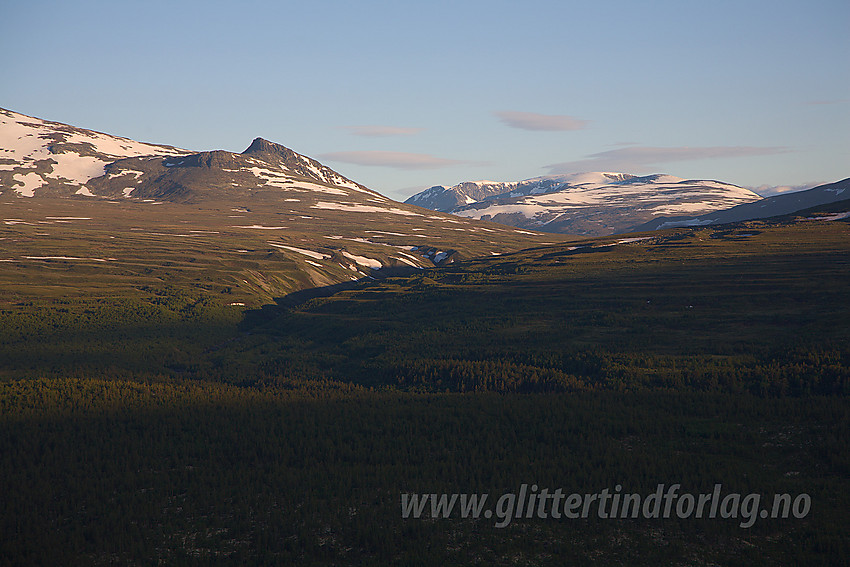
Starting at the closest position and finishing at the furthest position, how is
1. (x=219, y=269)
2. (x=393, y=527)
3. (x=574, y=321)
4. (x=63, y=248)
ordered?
(x=393, y=527)
(x=574, y=321)
(x=219, y=269)
(x=63, y=248)

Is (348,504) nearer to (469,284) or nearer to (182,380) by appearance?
(182,380)

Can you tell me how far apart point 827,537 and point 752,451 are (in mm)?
14884

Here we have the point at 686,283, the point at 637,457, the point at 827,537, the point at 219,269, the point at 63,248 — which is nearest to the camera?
the point at 827,537

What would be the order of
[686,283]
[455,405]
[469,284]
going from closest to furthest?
[455,405] < [686,283] < [469,284]

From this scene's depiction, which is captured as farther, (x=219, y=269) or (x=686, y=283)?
(x=219, y=269)

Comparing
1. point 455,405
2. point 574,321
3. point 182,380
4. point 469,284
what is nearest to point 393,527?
point 455,405

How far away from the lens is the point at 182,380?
87.6m

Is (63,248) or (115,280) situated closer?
(115,280)

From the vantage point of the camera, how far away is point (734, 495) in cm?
4347

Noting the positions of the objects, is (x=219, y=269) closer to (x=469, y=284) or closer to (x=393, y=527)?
(x=469, y=284)

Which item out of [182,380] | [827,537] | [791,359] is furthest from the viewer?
[182,380]

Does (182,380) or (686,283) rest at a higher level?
(686,283)

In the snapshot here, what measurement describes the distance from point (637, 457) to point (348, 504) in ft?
71.8

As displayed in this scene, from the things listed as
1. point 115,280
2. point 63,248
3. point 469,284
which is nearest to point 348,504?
point 469,284
